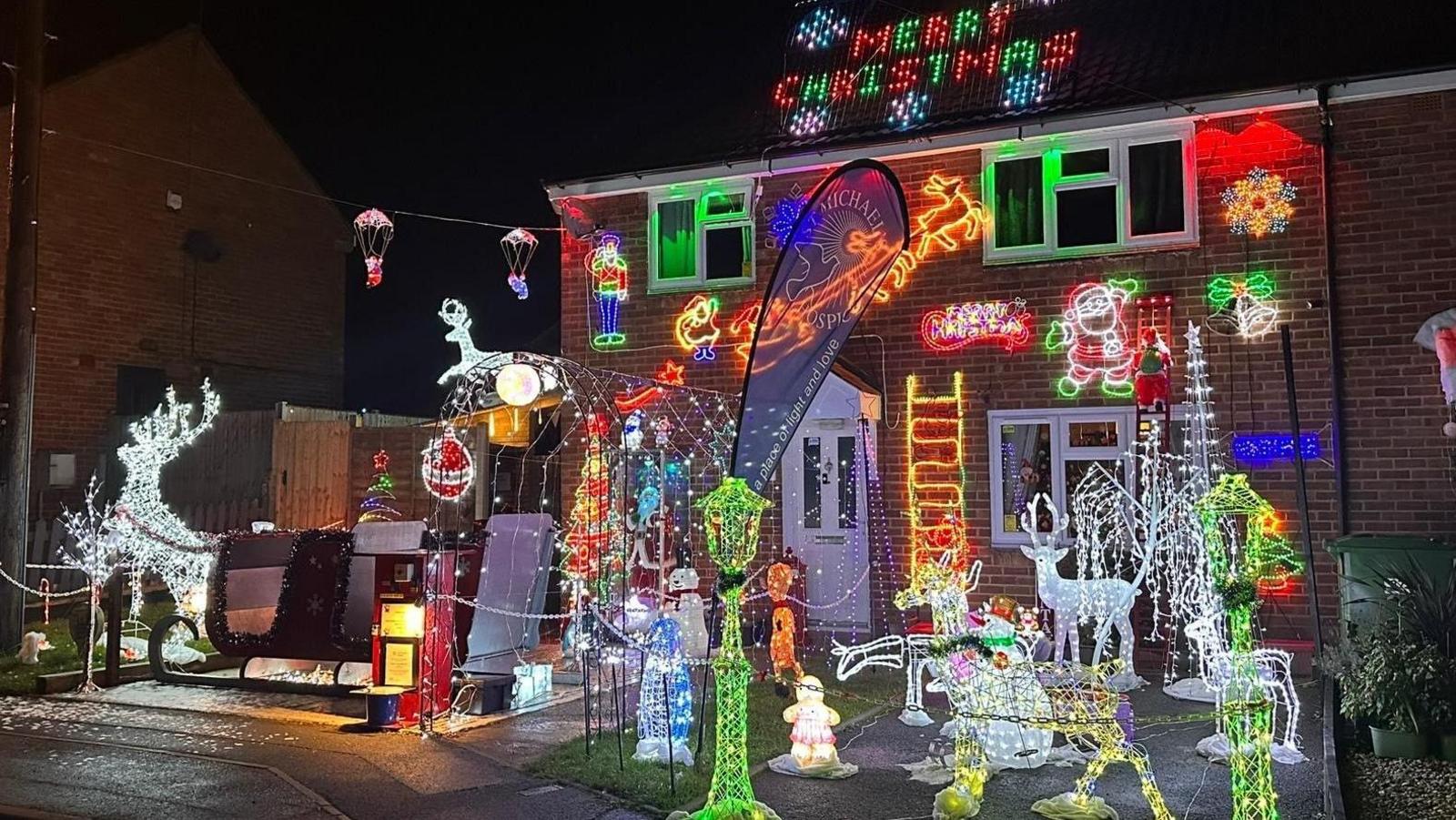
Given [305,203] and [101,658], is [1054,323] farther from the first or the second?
[305,203]

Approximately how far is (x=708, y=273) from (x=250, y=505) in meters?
7.75

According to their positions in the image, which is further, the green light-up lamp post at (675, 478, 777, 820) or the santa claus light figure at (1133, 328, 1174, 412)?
the santa claus light figure at (1133, 328, 1174, 412)

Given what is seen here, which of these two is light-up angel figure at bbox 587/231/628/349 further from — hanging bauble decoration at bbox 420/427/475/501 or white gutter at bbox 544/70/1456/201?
hanging bauble decoration at bbox 420/427/475/501

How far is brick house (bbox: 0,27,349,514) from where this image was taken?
16.7 m

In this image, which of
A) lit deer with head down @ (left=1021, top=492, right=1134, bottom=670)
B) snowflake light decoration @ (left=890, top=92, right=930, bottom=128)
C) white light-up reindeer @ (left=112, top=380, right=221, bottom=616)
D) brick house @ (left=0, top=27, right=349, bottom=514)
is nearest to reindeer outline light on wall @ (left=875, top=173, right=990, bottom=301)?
snowflake light decoration @ (left=890, top=92, right=930, bottom=128)

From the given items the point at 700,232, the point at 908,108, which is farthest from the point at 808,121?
the point at 700,232

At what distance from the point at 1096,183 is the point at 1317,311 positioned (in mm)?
2440

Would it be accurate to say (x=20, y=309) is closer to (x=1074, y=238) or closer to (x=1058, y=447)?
(x=1058, y=447)

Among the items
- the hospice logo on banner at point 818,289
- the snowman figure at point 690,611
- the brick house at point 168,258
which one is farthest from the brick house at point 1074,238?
the brick house at point 168,258

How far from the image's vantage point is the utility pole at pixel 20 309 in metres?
11.8

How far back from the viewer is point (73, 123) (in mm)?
17031

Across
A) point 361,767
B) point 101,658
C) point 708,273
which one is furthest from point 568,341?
point 361,767

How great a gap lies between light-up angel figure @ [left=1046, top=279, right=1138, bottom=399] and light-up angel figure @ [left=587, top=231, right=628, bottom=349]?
511 centimetres

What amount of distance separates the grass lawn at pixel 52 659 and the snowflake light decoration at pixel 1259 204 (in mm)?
11263
